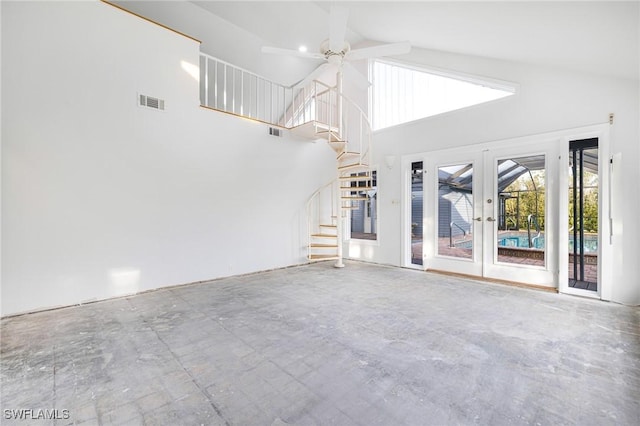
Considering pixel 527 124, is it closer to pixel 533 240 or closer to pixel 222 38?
pixel 533 240

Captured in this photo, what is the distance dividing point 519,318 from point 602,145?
244cm

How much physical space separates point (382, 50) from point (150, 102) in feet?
10.4

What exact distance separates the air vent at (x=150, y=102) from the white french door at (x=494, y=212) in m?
4.46

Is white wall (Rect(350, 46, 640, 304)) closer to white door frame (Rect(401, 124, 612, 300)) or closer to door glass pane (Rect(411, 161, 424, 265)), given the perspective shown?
white door frame (Rect(401, 124, 612, 300))

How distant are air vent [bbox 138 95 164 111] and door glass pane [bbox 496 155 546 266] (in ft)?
16.9

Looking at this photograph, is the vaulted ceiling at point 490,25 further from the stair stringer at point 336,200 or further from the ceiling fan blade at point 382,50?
the stair stringer at point 336,200

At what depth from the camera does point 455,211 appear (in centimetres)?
486

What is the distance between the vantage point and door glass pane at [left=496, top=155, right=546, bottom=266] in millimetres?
3965

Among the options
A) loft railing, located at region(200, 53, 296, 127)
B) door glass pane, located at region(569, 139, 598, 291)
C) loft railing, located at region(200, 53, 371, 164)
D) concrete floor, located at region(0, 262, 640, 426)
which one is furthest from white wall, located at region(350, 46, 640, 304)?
loft railing, located at region(200, 53, 296, 127)

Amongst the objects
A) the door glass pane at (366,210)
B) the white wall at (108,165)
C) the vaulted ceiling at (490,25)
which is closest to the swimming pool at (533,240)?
the vaulted ceiling at (490,25)

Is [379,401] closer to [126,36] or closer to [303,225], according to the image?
[303,225]

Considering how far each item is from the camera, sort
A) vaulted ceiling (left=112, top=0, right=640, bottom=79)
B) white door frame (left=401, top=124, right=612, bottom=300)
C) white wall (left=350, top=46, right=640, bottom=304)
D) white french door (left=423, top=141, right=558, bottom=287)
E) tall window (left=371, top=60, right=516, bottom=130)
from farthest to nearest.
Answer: tall window (left=371, top=60, right=516, bottom=130) → white french door (left=423, top=141, right=558, bottom=287) → white door frame (left=401, top=124, right=612, bottom=300) → white wall (left=350, top=46, right=640, bottom=304) → vaulted ceiling (left=112, top=0, right=640, bottom=79)

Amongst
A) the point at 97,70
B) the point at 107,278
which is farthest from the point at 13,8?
the point at 107,278

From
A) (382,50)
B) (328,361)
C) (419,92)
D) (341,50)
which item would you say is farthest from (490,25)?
(328,361)
